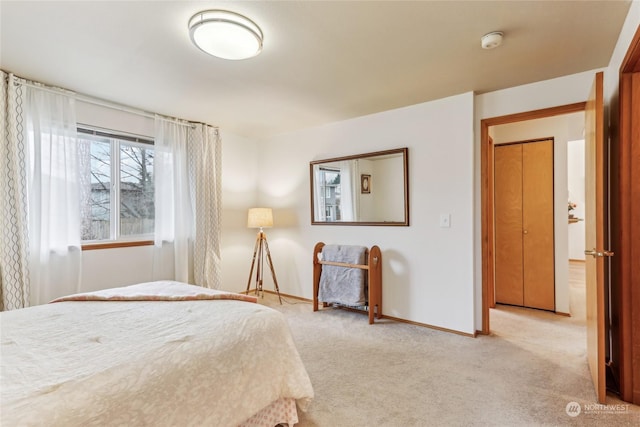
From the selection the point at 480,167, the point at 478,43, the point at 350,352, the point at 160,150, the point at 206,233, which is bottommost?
the point at 350,352

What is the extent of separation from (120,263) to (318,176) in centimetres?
242

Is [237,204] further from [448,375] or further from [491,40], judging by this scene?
[491,40]

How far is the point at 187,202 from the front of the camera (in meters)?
3.73

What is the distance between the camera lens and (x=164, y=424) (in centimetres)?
108

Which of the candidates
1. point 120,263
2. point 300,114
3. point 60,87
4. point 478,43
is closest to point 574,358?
point 478,43

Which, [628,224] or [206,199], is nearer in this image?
[628,224]

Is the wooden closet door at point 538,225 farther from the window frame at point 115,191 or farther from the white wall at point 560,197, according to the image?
the window frame at point 115,191

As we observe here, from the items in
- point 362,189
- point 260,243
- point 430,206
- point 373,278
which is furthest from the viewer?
point 260,243

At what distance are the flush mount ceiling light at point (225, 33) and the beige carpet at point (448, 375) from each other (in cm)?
223

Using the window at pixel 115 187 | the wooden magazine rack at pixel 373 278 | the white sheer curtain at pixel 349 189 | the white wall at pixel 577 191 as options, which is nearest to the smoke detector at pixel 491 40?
the white sheer curtain at pixel 349 189

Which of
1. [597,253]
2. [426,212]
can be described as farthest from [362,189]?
[597,253]

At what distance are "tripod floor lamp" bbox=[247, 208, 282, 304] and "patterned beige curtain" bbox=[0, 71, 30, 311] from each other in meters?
2.19

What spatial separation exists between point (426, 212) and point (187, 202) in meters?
2.73

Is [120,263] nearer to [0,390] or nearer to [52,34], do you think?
[52,34]
